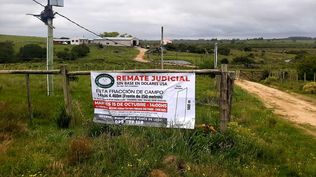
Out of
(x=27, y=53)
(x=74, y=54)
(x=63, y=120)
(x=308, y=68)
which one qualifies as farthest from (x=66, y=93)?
(x=74, y=54)

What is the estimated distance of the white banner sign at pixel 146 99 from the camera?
29.8 feet

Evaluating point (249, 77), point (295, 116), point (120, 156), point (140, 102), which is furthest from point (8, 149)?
point (249, 77)

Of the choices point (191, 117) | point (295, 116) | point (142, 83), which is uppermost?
point (142, 83)

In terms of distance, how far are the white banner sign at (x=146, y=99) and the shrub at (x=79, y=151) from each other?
6.33 feet

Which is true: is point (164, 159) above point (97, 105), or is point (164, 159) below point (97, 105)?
below

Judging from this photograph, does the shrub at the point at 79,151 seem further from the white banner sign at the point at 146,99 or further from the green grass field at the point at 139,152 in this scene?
the white banner sign at the point at 146,99

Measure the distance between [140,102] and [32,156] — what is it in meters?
2.74

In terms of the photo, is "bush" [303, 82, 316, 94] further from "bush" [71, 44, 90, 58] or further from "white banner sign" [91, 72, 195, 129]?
"bush" [71, 44, 90, 58]

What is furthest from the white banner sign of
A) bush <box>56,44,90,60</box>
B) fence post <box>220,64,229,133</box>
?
bush <box>56,44,90,60</box>

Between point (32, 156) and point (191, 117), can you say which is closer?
point (32, 156)

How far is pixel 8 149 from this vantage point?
7969 millimetres

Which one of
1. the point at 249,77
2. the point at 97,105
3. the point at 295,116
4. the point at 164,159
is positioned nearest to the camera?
the point at 164,159

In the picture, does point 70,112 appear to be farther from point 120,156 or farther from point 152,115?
point 120,156

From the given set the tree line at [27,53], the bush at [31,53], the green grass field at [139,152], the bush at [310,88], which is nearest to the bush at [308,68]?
the bush at [310,88]
